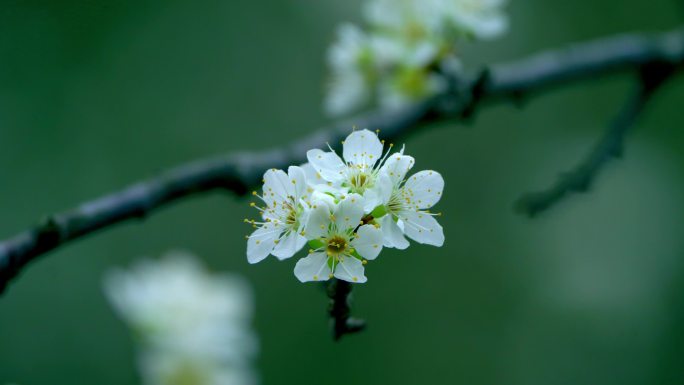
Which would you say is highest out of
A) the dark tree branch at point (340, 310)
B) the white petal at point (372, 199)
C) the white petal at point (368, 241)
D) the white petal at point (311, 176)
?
the white petal at point (311, 176)

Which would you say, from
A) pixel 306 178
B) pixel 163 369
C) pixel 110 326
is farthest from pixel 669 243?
pixel 306 178

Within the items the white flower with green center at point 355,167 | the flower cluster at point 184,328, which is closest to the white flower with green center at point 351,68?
the flower cluster at point 184,328

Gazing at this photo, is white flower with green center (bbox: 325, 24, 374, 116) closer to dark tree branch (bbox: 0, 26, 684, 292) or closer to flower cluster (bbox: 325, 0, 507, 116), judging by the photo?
flower cluster (bbox: 325, 0, 507, 116)

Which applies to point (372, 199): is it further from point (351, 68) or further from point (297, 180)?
point (351, 68)

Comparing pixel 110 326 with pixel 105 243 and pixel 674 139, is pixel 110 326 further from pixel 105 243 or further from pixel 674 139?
pixel 674 139

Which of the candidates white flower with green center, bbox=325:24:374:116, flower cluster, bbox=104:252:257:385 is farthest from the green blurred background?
white flower with green center, bbox=325:24:374:116

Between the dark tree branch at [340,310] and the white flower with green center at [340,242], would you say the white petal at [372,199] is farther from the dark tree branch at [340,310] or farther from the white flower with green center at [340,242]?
the dark tree branch at [340,310]

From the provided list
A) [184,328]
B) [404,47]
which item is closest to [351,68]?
[404,47]
